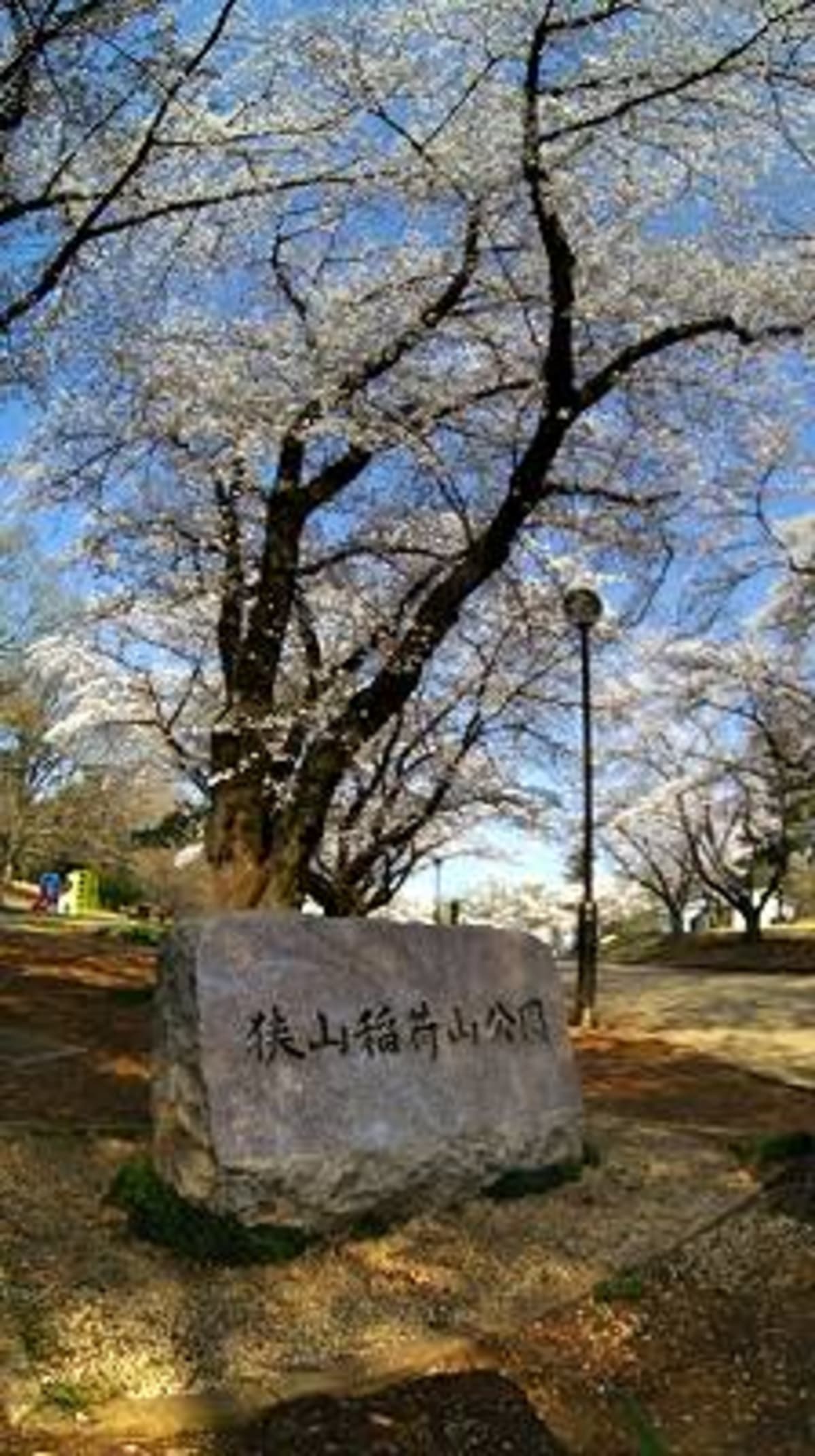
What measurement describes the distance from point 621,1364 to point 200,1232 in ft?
5.68

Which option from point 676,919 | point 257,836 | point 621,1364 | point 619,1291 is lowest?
point 621,1364

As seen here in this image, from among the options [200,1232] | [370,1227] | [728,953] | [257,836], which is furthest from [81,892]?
[200,1232]

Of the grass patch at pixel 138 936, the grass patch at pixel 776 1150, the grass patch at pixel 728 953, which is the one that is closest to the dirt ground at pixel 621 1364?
the grass patch at pixel 776 1150

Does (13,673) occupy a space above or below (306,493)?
above

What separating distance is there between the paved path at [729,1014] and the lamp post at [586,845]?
0.38m

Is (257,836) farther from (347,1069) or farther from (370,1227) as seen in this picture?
(370,1227)

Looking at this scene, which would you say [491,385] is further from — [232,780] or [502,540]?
[232,780]

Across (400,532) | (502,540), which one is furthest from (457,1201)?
(400,532)

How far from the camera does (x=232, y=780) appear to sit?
11.3 meters

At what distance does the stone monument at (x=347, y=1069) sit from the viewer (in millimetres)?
6477

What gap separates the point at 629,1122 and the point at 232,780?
3.78 metres

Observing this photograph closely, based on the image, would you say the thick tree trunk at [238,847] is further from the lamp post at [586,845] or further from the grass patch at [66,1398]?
the grass patch at [66,1398]

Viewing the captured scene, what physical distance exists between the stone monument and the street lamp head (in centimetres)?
692

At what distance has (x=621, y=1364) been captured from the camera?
226 inches
